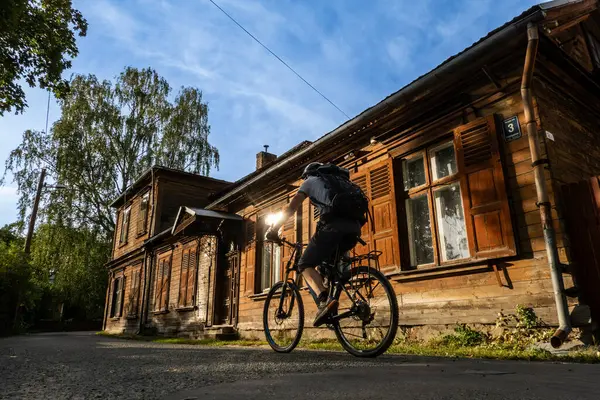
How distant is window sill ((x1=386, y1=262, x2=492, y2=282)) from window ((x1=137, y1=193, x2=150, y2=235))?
14.7 metres

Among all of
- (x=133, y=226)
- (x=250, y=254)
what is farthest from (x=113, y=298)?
(x=250, y=254)

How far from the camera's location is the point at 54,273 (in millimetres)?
19859

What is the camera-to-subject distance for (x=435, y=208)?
6.07m

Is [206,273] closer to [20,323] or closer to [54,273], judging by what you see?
[20,323]

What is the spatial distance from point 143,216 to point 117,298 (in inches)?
205

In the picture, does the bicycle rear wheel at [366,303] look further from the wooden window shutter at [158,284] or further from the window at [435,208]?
the wooden window shutter at [158,284]

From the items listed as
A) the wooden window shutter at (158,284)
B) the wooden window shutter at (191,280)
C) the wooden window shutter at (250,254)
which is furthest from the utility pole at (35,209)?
the wooden window shutter at (250,254)

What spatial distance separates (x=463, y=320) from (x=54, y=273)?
66.8ft

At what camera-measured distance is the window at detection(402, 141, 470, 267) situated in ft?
19.1

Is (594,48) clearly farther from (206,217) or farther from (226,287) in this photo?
(226,287)

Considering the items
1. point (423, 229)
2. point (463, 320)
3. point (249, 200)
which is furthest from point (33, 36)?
point (463, 320)

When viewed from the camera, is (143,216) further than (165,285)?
Yes

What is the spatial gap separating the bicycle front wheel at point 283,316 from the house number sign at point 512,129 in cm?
337

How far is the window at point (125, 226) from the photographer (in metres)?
20.7
